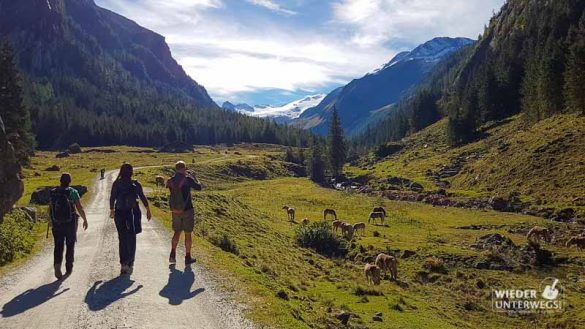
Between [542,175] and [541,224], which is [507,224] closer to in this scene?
[541,224]

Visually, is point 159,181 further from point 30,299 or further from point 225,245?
point 30,299

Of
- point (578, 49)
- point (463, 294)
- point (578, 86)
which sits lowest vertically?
point (463, 294)

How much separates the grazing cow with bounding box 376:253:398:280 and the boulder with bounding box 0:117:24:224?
21926 mm

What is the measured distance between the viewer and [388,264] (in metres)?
30.3

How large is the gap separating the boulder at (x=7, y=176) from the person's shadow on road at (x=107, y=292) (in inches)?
278

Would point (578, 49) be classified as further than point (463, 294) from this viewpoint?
Yes

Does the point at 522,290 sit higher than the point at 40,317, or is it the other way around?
Result: the point at 40,317

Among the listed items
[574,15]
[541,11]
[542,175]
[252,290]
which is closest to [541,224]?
[542,175]

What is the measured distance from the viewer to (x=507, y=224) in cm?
5106

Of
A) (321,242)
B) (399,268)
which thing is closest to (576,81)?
(399,268)

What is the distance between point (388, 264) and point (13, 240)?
22.0 metres

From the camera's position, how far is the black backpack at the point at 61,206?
15.5m

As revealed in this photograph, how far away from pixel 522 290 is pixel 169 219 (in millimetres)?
24087

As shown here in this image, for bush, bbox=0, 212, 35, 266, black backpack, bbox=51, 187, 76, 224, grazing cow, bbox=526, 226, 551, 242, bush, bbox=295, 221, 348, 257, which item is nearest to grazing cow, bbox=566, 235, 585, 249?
grazing cow, bbox=526, 226, 551, 242
